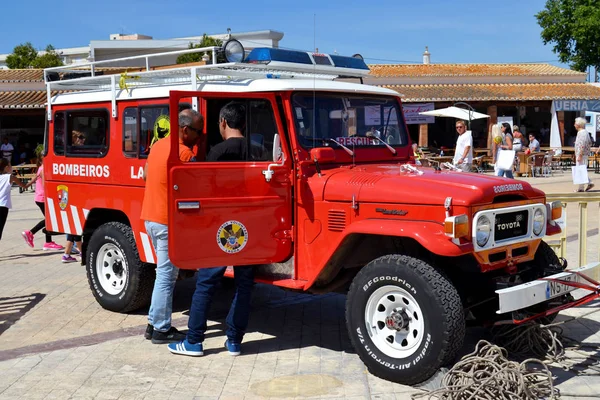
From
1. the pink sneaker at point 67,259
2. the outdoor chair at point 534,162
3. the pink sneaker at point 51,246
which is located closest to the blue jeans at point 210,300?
the pink sneaker at point 67,259

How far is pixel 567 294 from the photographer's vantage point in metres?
5.58

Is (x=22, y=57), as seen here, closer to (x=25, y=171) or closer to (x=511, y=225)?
(x=25, y=171)

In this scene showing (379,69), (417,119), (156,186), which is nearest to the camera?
(156,186)

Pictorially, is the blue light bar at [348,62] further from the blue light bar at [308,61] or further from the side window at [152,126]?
the side window at [152,126]

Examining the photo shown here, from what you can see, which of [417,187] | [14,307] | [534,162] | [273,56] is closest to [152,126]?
[273,56]

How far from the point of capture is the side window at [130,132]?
6.96 metres

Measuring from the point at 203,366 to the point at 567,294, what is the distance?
283cm

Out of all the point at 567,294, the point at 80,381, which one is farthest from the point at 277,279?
the point at 567,294

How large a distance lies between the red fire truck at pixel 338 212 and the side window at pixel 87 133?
0.44 ft

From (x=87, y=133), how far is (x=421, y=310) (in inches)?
166

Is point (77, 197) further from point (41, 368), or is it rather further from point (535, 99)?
point (535, 99)

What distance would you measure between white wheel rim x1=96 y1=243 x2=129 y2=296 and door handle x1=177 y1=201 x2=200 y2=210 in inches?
81.6

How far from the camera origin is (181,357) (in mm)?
5922

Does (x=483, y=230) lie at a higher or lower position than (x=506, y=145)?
lower
